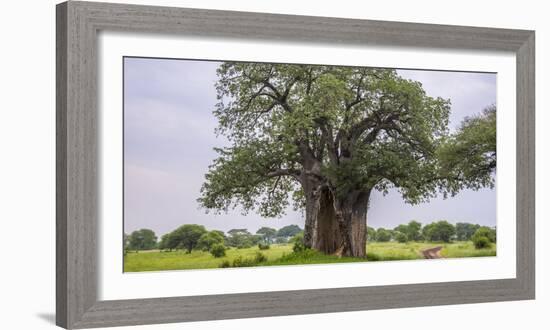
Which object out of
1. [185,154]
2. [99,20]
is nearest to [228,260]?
[185,154]

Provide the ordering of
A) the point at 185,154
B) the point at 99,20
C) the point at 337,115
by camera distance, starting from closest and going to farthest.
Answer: the point at 99,20
the point at 185,154
the point at 337,115

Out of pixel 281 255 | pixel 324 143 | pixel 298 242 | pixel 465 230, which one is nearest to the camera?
pixel 281 255

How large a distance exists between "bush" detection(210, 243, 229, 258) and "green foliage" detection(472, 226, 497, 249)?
2.29 m

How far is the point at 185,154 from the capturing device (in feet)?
26.2

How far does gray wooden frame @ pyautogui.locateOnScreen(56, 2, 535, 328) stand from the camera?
24.2 ft

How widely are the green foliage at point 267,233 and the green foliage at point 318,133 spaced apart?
0.12 m

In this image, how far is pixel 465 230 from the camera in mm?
8945

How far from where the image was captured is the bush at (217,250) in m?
8.02

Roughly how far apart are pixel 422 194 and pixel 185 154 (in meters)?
2.08

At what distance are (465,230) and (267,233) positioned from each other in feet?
5.95

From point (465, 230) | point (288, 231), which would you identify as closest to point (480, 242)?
point (465, 230)

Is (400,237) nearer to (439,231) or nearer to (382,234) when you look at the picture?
(382,234)

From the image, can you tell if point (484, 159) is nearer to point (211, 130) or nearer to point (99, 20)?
point (211, 130)

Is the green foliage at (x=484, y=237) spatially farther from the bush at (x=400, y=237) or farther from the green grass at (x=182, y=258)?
the green grass at (x=182, y=258)
